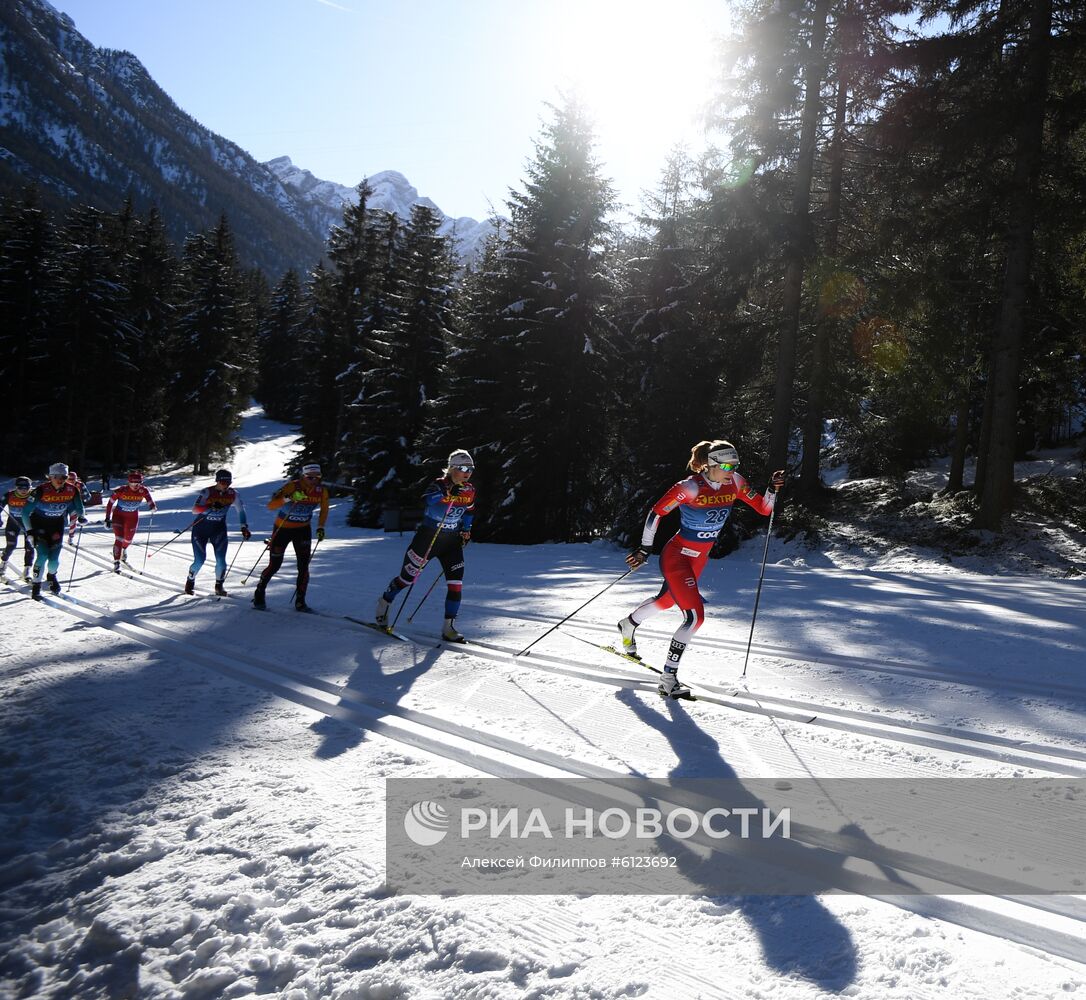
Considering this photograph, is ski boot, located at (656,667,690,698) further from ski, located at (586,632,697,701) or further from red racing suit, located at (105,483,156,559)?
red racing suit, located at (105,483,156,559)

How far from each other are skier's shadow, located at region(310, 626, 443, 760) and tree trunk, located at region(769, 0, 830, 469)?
11.8 metres

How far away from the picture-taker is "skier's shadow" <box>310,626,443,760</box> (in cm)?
461

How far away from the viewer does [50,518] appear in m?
11.7

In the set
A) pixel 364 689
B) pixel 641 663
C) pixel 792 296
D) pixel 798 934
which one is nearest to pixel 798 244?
pixel 792 296

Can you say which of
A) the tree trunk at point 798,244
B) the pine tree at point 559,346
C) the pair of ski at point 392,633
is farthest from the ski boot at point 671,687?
the pine tree at point 559,346

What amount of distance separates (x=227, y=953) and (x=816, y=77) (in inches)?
752

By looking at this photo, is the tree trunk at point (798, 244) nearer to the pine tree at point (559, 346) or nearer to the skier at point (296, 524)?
the pine tree at point (559, 346)

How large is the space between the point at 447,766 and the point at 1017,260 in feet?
49.2

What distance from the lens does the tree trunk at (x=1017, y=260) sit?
44.1ft

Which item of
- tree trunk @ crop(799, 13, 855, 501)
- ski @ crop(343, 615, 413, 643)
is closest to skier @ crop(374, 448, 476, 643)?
ski @ crop(343, 615, 413, 643)

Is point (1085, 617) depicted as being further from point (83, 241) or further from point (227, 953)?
point (83, 241)

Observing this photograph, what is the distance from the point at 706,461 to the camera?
19.9ft

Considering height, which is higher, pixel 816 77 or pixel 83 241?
pixel 83 241

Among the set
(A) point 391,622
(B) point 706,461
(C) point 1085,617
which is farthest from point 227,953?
(C) point 1085,617
